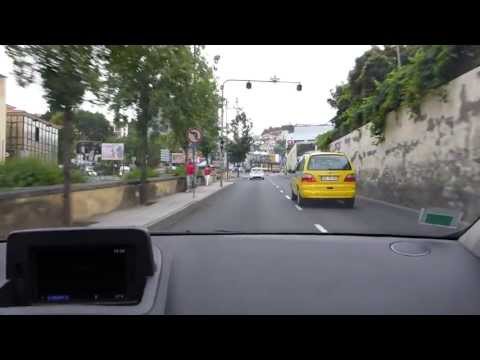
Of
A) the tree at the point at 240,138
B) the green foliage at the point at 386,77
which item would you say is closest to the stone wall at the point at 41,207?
the green foliage at the point at 386,77

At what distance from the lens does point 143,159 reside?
5.22m

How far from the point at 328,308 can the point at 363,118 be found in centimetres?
502

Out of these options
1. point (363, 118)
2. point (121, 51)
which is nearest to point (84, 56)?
point (121, 51)

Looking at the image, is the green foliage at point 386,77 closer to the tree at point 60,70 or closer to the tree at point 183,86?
the tree at point 183,86

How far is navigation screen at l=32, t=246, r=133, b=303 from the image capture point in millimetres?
Result: 2639

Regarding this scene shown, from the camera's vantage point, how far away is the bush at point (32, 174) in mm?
3945

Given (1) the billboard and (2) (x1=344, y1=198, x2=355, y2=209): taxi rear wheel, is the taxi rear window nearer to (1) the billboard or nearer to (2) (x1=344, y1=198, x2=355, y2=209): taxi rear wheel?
(2) (x1=344, y1=198, x2=355, y2=209): taxi rear wheel

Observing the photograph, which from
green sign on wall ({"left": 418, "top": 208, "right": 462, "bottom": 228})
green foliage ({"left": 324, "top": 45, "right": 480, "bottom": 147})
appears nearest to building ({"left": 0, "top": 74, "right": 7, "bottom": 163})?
green foliage ({"left": 324, "top": 45, "right": 480, "bottom": 147})

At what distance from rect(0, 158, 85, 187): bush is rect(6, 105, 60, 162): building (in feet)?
0.37

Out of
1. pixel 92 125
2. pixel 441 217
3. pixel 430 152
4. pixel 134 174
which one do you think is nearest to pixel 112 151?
pixel 92 125

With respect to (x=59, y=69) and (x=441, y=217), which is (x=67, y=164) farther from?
(x=441, y=217)
